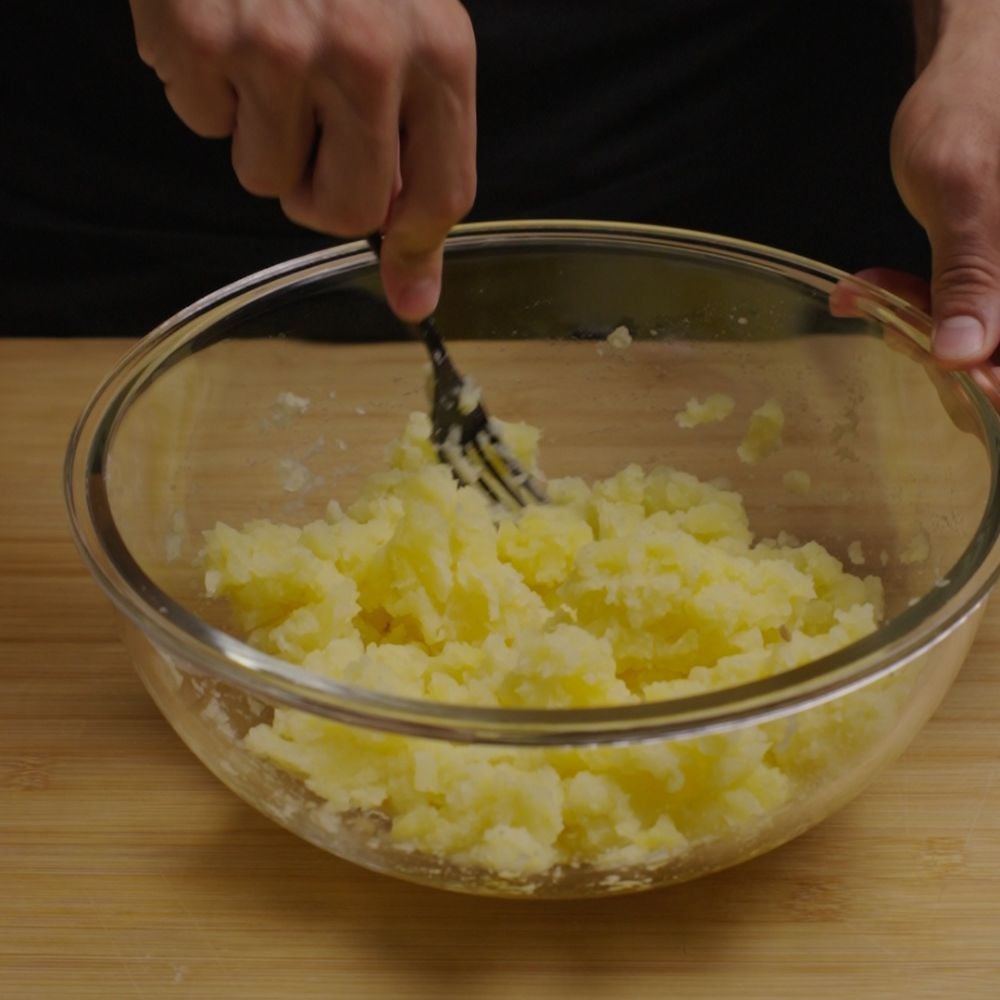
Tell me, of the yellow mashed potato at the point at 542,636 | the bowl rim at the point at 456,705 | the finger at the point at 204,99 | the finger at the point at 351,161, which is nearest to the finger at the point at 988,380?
the bowl rim at the point at 456,705

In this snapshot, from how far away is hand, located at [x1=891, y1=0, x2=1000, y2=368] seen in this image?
1262 mm

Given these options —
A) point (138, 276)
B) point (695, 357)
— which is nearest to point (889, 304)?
point (695, 357)

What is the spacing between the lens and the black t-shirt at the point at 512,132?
73.4 inches

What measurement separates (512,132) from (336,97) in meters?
0.92

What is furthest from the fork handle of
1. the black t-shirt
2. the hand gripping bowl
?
the black t-shirt

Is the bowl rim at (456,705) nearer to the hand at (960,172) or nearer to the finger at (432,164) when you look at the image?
the hand at (960,172)

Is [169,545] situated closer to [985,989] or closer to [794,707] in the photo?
[794,707]

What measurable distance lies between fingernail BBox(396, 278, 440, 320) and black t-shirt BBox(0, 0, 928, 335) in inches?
29.1

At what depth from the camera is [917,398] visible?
1308mm

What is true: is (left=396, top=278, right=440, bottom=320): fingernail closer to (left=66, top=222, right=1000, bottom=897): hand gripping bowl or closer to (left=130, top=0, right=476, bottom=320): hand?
(left=130, top=0, right=476, bottom=320): hand

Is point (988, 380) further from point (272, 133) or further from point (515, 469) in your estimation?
point (272, 133)

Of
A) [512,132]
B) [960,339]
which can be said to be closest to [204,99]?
[960,339]

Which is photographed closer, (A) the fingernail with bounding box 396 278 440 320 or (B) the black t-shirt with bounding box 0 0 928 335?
(A) the fingernail with bounding box 396 278 440 320

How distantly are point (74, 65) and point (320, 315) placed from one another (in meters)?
0.69
